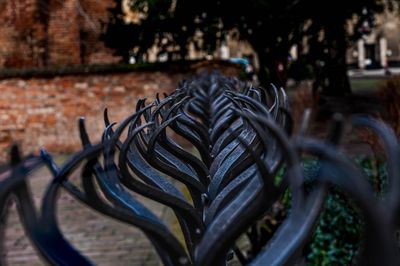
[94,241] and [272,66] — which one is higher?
[272,66]

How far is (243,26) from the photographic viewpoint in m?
10.3

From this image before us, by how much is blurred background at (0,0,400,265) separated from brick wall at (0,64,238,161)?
2 cm

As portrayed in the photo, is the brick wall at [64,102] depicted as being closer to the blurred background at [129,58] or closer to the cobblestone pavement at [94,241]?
the blurred background at [129,58]

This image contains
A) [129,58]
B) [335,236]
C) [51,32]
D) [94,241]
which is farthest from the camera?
[51,32]

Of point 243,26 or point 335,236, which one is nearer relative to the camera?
point 335,236

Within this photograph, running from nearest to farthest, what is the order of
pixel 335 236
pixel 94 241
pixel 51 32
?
pixel 335 236 < pixel 94 241 < pixel 51 32

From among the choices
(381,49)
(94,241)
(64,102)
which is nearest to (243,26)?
(64,102)

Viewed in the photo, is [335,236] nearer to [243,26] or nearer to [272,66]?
[272,66]

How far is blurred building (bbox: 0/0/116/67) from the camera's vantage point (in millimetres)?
14453

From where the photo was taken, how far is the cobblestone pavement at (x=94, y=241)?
5484 mm

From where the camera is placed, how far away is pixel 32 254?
5.73 m

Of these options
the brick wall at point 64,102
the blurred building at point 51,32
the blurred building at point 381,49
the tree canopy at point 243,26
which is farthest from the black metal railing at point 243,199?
the blurred building at point 381,49

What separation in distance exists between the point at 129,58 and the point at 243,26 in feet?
12.1

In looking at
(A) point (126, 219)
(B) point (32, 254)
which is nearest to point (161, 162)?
(A) point (126, 219)
